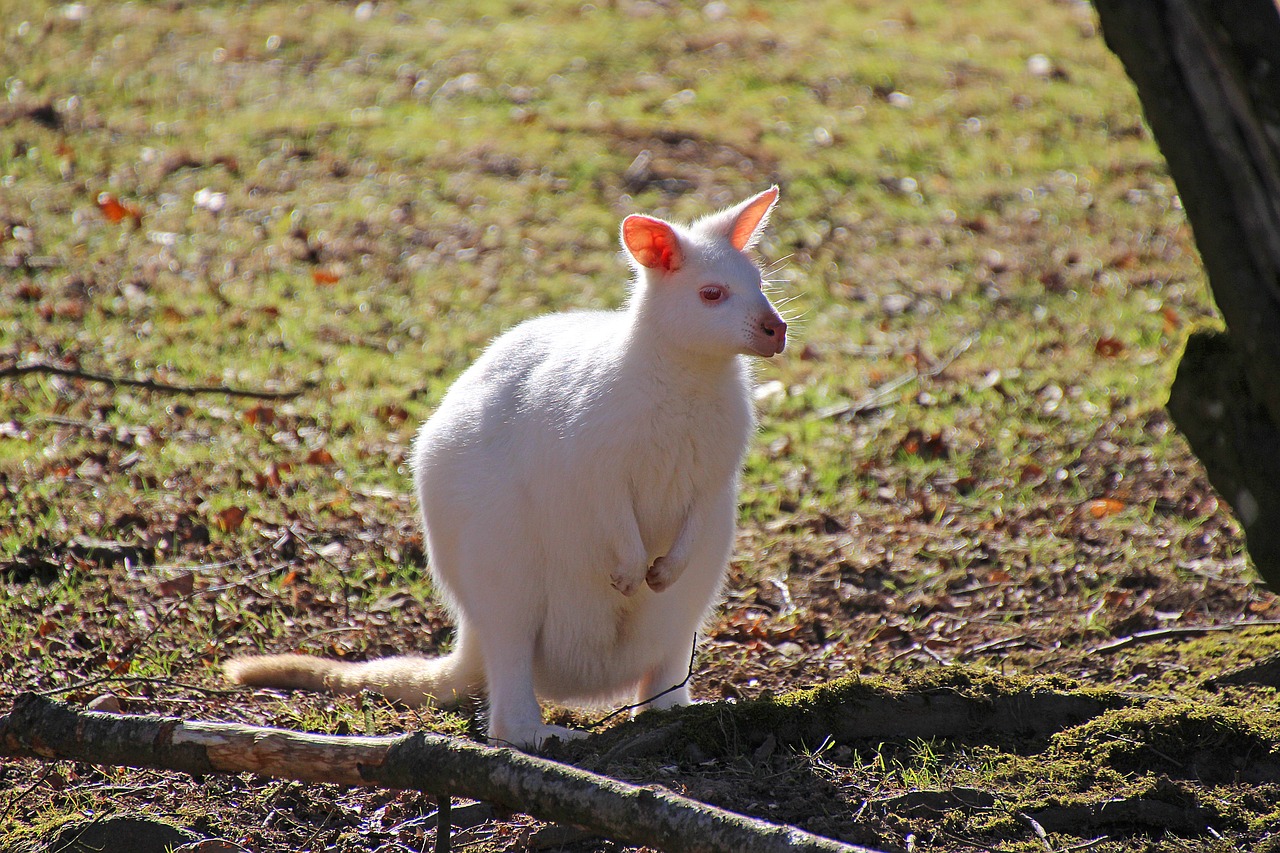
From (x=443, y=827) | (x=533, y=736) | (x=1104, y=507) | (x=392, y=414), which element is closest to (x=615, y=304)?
(x=392, y=414)

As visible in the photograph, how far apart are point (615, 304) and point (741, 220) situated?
3.14m

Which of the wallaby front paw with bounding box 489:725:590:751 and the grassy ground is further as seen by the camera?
the wallaby front paw with bounding box 489:725:590:751

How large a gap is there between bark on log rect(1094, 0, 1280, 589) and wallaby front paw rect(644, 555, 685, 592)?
141 centimetres

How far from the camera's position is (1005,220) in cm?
767

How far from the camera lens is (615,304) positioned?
6504mm

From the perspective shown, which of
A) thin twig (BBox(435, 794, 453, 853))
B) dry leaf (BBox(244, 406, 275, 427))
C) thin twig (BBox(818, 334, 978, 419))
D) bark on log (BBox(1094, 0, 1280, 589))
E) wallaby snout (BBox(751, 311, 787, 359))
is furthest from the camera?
thin twig (BBox(818, 334, 978, 419))

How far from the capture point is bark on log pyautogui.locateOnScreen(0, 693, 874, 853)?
6.95 feet

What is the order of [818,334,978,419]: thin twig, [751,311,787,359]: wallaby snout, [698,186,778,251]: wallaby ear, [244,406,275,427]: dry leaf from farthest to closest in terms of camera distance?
[818,334,978,419]: thin twig
[244,406,275,427]: dry leaf
[698,186,778,251]: wallaby ear
[751,311,787,359]: wallaby snout

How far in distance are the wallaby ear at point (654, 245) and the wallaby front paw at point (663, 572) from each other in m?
0.76

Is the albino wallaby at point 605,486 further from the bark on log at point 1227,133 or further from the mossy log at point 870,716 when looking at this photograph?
the bark on log at point 1227,133

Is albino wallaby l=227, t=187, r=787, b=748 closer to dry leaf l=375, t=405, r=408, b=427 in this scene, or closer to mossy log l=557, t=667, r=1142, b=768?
mossy log l=557, t=667, r=1142, b=768

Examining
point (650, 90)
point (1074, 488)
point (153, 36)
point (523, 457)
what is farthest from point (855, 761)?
point (153, 36)

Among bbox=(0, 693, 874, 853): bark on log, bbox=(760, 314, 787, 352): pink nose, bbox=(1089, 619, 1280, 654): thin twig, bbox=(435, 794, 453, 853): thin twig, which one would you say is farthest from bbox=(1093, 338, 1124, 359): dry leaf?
bbox=(435, 794, 453, 853): thin twig

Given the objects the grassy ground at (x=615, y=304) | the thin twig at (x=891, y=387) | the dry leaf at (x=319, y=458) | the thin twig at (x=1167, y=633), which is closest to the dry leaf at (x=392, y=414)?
the grassy ground at (x=615, y=304)
